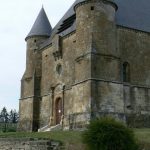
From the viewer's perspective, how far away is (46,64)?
125ft

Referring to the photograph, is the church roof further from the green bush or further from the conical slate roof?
the green bush

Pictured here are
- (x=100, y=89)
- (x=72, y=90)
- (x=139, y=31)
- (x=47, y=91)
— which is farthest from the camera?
(x=47, y=91)

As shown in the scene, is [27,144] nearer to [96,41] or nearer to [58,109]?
[96,41]

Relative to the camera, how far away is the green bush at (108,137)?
19.7 metres

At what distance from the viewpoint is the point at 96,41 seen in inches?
1217

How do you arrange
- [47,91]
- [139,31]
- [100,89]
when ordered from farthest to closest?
[47,91], [139,31], [100,89]

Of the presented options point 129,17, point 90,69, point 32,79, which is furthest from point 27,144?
point 129,17

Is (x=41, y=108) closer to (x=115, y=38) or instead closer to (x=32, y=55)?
(x=32, y=55)

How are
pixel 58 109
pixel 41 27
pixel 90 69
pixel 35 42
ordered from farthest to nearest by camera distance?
1. pixel 41 27
2. pixel 35 42
3. pixel 58 109
4. pixel 90 69

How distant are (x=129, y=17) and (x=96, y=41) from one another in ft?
18.4

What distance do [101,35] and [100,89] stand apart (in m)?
4.04

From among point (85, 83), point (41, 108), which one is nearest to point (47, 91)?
point (41, 108)

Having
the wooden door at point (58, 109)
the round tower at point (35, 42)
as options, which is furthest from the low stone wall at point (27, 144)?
the round tower at point (35, 42)

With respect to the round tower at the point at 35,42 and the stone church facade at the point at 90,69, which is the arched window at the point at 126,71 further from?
the round tower at the point at 35,42
